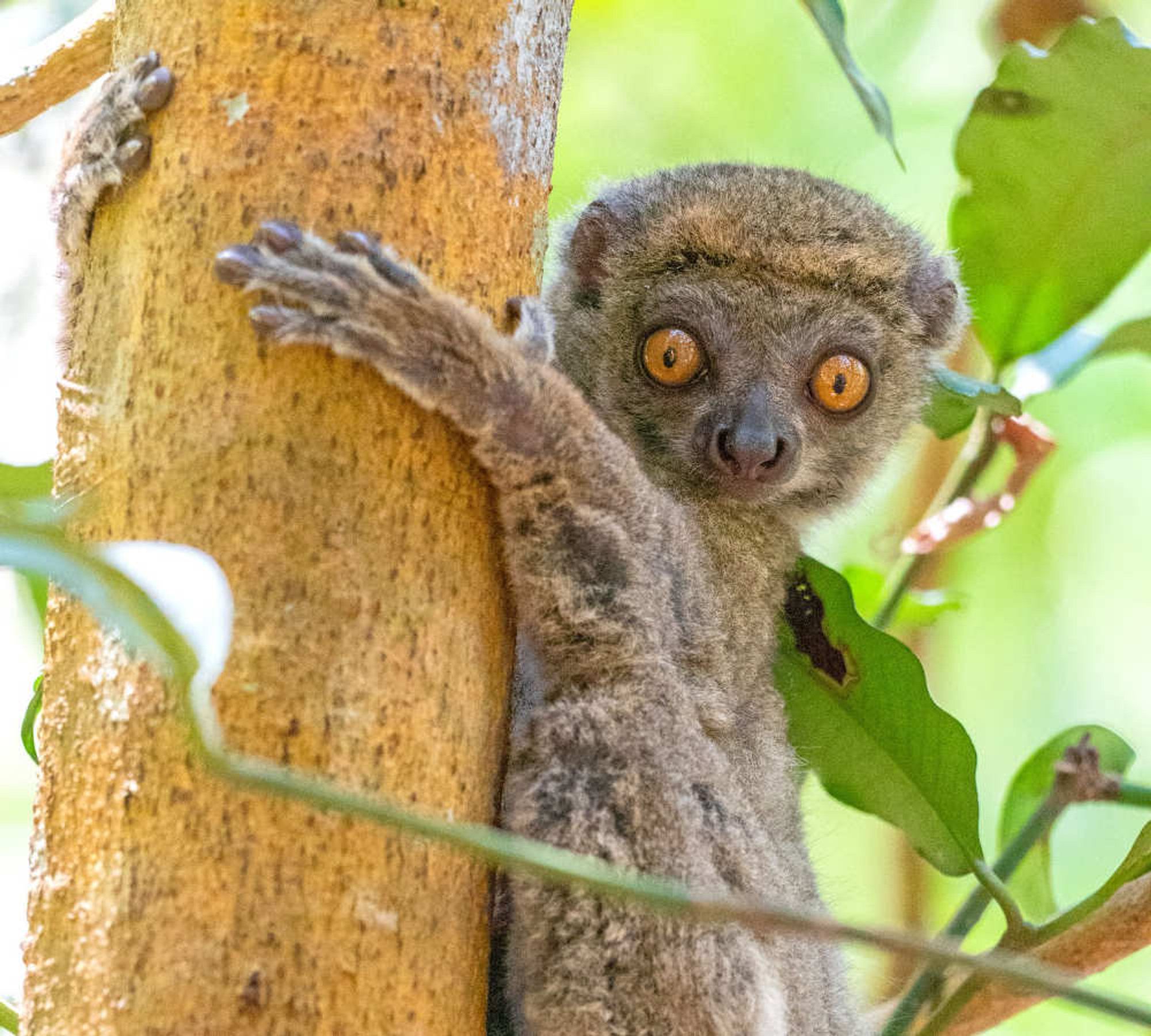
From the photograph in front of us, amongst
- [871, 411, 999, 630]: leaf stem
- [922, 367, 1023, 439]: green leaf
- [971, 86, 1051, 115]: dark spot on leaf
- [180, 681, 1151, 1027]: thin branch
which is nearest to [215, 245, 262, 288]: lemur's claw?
[180, 681, 1151, 1027]: thin branch

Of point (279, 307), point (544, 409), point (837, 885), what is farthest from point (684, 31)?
point (279, 307)

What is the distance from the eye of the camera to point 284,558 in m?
2.08

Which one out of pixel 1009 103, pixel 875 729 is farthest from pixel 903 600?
pixel 1009 103

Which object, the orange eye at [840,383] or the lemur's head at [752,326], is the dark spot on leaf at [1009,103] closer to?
the lemur's head at [752,326]

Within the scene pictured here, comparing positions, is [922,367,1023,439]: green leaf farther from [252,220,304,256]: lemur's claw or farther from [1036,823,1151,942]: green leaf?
[252,220,304,256]: lemur's claw

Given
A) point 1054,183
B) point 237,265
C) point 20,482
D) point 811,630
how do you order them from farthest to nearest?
point 1054,183
point 811,630
point 237,265
point 20,482

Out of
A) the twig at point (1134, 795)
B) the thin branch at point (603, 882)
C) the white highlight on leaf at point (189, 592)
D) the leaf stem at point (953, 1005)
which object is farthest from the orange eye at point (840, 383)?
the white highlight on leaf at point (189, 592)

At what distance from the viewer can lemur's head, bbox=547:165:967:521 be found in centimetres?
386

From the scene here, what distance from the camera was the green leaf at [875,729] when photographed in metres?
3.44

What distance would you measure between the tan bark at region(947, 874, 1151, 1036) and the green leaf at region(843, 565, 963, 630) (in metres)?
1.24

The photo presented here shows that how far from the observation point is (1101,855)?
7.47 meters

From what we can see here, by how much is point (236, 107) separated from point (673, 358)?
5.95 feet

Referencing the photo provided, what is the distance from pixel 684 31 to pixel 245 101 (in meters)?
5.59

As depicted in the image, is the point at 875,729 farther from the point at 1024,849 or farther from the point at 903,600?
the point at 903,600
